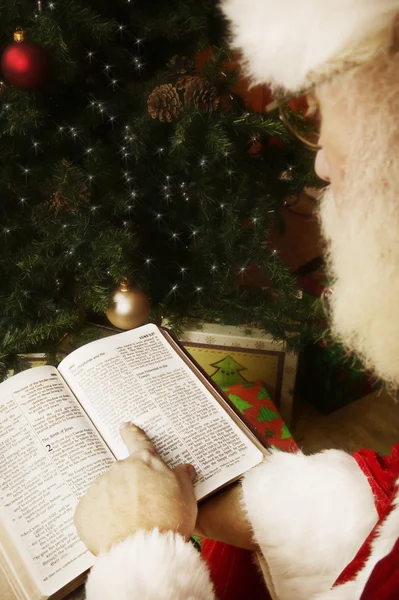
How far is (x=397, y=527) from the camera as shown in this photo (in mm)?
527

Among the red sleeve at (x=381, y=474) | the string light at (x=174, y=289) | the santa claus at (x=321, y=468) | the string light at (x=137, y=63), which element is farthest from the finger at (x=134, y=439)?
the string light at (x=137, y=63)

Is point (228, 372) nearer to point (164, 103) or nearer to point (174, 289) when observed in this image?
point (174, 289)

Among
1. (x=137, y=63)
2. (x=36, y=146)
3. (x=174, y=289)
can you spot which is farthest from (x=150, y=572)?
(x=137, y=63)

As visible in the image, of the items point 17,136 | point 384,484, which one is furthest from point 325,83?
point 17,136

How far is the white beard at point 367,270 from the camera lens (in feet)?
1.90

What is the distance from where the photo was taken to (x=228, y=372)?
1386mm

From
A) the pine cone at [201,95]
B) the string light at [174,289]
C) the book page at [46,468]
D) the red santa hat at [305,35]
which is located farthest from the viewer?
the string light at [174,289]

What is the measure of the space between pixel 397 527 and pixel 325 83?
1.73ft

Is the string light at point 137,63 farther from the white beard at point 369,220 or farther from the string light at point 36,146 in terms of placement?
the white beard at point 369,220

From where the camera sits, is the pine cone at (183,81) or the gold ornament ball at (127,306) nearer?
the pine cone at (183,81)

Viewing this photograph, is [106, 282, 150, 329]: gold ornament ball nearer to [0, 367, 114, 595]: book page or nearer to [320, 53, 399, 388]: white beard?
[0, 367, 114, 595]: book page

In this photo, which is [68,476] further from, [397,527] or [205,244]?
[205,244]

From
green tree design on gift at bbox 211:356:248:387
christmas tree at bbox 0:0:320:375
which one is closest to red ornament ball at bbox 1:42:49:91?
christmas tree at bbox 0:0:320:375

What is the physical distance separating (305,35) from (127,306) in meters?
0.80
